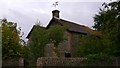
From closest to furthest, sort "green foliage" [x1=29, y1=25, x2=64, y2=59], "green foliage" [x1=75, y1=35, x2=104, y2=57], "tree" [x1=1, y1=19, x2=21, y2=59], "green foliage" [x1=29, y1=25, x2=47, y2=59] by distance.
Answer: "tree" [x1=1, y1=19, x2=21, y2=59]
"green foliage" [x1=75, y1=35, x2=104, y2=57]
"green foliage" [x1=29, y1=25, x2=47, y2=59]
"green foliage" [x1=29, y1=25, x2=64, y2=59]

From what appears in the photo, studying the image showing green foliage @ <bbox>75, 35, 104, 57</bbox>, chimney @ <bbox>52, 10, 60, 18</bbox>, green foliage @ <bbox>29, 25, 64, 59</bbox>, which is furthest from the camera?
chimney @ <bbox>52, 10, 60, 18</bbox>

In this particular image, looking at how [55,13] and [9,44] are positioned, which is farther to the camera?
[55,13]

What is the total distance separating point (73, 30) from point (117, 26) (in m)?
17.6

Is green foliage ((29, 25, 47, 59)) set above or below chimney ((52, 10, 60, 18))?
below

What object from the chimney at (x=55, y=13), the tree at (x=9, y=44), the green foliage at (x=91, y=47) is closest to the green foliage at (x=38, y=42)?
the tree at (x=9, y=44)

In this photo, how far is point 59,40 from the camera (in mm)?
Result: 31047

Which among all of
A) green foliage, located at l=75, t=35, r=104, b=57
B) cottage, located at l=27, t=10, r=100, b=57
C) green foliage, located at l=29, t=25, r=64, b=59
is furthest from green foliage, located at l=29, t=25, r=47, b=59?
cottage, located at l=27, t=10, r=100, b=57

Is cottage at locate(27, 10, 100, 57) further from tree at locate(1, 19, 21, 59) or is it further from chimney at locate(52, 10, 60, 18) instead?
tree at locate(1, 19, 21, 59)

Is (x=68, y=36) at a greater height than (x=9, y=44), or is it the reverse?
(x=68, y=36)

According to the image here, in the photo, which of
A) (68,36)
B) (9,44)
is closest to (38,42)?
(9,44)

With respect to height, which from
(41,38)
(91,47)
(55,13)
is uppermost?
(55,13)

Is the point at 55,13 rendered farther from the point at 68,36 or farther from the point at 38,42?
the point at 38,42

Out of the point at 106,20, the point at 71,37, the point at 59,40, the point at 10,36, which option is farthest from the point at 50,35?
the point at 106,20

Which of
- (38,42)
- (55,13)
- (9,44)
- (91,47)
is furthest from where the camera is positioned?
(55,13)
